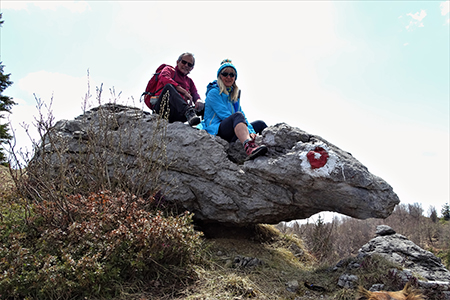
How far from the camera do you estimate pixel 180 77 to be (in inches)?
244

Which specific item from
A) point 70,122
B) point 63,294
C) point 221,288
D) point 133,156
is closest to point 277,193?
point 221,288

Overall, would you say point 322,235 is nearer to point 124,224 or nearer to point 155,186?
point 155,186

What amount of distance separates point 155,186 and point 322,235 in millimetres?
4316

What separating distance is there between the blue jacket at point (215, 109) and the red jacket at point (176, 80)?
68 centimetres

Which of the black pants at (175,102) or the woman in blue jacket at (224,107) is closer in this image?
the woman in blue jacket at (224,107)

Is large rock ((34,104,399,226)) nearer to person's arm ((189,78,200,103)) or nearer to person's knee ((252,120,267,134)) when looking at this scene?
person's knee ((252,120,267,134))

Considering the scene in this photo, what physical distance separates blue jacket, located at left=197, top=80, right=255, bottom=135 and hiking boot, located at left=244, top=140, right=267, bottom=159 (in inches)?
25.1

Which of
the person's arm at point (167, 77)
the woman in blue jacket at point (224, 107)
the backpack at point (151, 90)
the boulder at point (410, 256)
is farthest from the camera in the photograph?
the backpack at point (151, 90)

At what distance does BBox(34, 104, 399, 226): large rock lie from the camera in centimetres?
430

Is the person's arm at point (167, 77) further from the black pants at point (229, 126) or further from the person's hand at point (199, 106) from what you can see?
the black pants at point (229, 126)

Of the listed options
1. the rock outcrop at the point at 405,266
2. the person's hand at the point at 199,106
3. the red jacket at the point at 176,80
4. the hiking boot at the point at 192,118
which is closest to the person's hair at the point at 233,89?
the person's hand at the point at 199,106

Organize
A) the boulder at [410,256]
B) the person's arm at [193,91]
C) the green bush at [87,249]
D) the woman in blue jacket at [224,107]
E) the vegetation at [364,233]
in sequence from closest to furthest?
the green bush at [87,249]
the boulder at [410,256]
the woman in blue jacket at [224,107]
the person's arm at [193,91]
the vegetation at [364,233]

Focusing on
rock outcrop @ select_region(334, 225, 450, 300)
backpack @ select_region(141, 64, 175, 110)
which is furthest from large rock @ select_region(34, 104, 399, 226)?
rock outcrop @ select_region(334, 225, 450, 300)

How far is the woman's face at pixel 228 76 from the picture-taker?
18.4 feet
